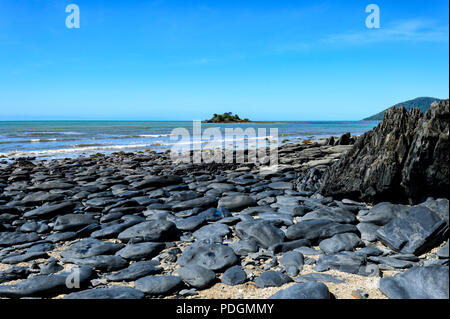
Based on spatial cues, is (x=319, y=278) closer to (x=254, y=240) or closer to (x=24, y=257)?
(x=254, y=240)

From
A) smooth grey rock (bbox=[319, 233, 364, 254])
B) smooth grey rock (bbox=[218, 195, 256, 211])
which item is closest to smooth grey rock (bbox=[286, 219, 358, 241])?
smooth grey rock (bbox=[319, 233, 364, 254])

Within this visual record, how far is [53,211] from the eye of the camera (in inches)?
243

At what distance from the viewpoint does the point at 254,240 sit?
14.3ft

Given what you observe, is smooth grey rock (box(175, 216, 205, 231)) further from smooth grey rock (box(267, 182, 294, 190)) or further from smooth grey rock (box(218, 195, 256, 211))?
smooth grey rock (box(267, 182, 294, 190))

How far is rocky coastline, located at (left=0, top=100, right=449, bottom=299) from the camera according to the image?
324 centimetres

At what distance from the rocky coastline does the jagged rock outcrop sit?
0.02 meters

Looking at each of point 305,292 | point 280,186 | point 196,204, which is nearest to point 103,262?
point 305,292

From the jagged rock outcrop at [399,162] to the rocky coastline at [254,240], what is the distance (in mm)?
23

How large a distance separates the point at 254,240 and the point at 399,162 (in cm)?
287

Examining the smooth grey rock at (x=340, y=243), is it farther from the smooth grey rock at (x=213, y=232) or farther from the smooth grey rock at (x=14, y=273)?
the smooth grey rock at (x=14, y=273)

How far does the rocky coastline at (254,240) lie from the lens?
3.24 m

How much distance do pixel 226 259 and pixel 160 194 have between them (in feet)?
13.2

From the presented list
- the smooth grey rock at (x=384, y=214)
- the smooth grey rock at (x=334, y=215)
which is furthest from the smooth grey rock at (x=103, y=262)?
the smooth grey rock at (x=384, y=214)

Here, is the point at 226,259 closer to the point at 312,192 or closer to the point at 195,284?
the point at 195,284
